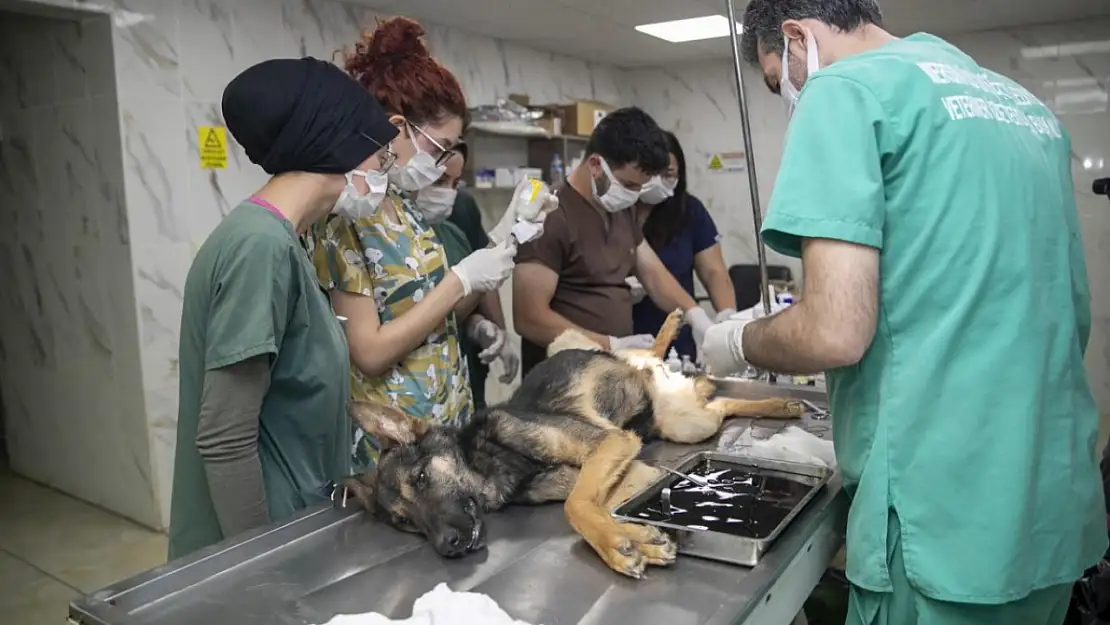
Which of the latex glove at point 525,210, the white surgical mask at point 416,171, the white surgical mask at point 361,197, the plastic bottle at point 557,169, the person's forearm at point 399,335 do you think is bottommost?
the person's forearm at point 399,335

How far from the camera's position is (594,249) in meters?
2.92

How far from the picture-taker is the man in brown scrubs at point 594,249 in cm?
282

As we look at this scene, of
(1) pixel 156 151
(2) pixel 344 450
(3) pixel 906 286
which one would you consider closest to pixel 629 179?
(2) pixel 344 450

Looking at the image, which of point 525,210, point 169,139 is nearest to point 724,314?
point 525,210

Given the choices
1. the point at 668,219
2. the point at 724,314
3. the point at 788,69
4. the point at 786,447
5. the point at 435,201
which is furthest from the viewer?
the point at 668,219

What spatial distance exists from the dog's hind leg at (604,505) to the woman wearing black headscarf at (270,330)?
0.54m

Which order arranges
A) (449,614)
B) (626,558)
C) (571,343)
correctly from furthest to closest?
1. (571,343)
2. (626,558)
3. (449,614)

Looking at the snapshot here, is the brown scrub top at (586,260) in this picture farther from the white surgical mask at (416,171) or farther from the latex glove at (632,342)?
the white surgical mask at (416,171)

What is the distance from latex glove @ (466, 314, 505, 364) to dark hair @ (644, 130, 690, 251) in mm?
1131

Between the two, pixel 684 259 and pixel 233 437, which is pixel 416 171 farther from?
pixel 684 259

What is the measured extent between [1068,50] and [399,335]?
5731 mm

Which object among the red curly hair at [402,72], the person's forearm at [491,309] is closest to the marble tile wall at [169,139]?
the person's forearm at [491,309]

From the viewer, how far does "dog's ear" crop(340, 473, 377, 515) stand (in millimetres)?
1469

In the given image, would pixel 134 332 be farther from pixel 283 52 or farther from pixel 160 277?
pixel 283 52
